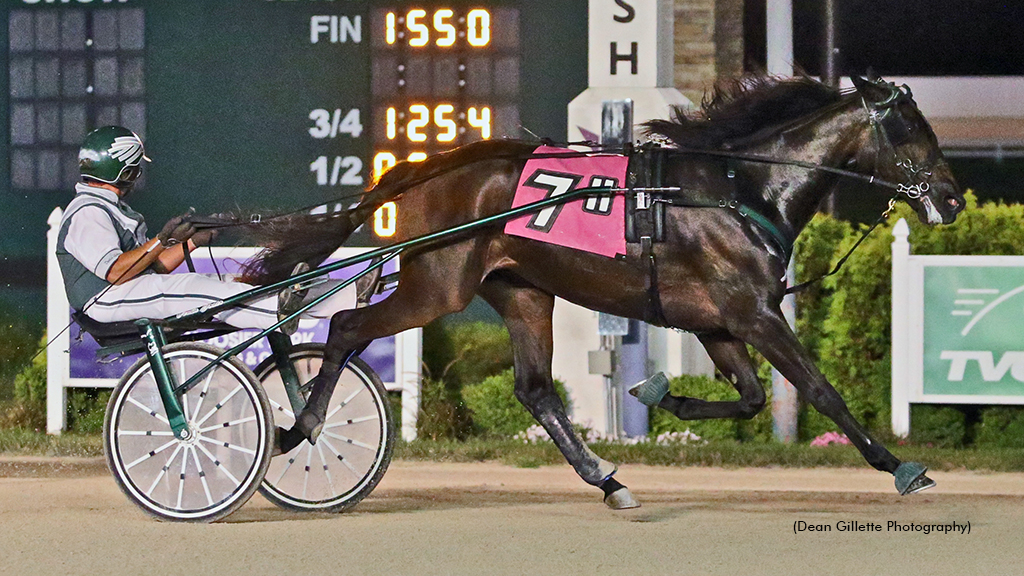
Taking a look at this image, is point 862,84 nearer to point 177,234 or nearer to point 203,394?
point 177,234

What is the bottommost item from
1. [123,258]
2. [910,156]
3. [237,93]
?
[123,258]

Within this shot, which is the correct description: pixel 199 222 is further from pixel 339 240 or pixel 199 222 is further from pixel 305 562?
pixel 305 562

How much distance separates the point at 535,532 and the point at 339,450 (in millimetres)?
1060

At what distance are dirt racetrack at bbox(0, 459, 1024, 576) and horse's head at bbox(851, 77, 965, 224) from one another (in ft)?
4.17

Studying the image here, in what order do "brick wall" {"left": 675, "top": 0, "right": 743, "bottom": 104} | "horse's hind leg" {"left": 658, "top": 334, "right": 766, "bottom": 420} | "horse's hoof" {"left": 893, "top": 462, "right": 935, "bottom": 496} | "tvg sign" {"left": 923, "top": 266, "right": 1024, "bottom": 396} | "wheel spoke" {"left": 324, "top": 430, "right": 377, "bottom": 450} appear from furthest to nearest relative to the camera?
"brick wall" {"left": 675, "top": 0, "right": 743, "bottom": 104} < "tvg sign" {"left": 923, "top": 266, "right": 1024, "bottom": 396} < "wheel spoke" {"left": 324, "top": 430, "right": 377, "bottom": 450} < "horse's hind leg" {"left": 658, "top": 334, "right": 766, "bottom": 420} < "horse's hoof" {"left": 893, "top": 462, "right": 935, "bottom": 496}

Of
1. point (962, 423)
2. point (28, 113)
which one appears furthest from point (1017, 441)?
point (28, 113)

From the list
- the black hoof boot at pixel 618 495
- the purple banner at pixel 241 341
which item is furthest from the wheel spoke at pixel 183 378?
the purple banner at pixel 241 341

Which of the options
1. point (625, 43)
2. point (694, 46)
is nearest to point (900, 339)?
point (625, 43)

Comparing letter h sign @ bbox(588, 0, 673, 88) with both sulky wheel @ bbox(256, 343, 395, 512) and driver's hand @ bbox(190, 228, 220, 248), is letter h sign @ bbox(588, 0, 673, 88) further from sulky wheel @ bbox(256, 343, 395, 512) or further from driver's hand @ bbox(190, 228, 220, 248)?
driver's hand @ bbox(190, 228, 220, 248)

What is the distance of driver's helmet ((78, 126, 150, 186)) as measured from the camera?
252 inches

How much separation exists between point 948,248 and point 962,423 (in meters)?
1.03

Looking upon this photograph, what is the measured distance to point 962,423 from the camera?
9.23 m

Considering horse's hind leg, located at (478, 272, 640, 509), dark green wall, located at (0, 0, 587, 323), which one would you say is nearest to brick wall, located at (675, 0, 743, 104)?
dark green wall, located at (0, 0, 587, 323)

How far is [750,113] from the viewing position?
6605mm
